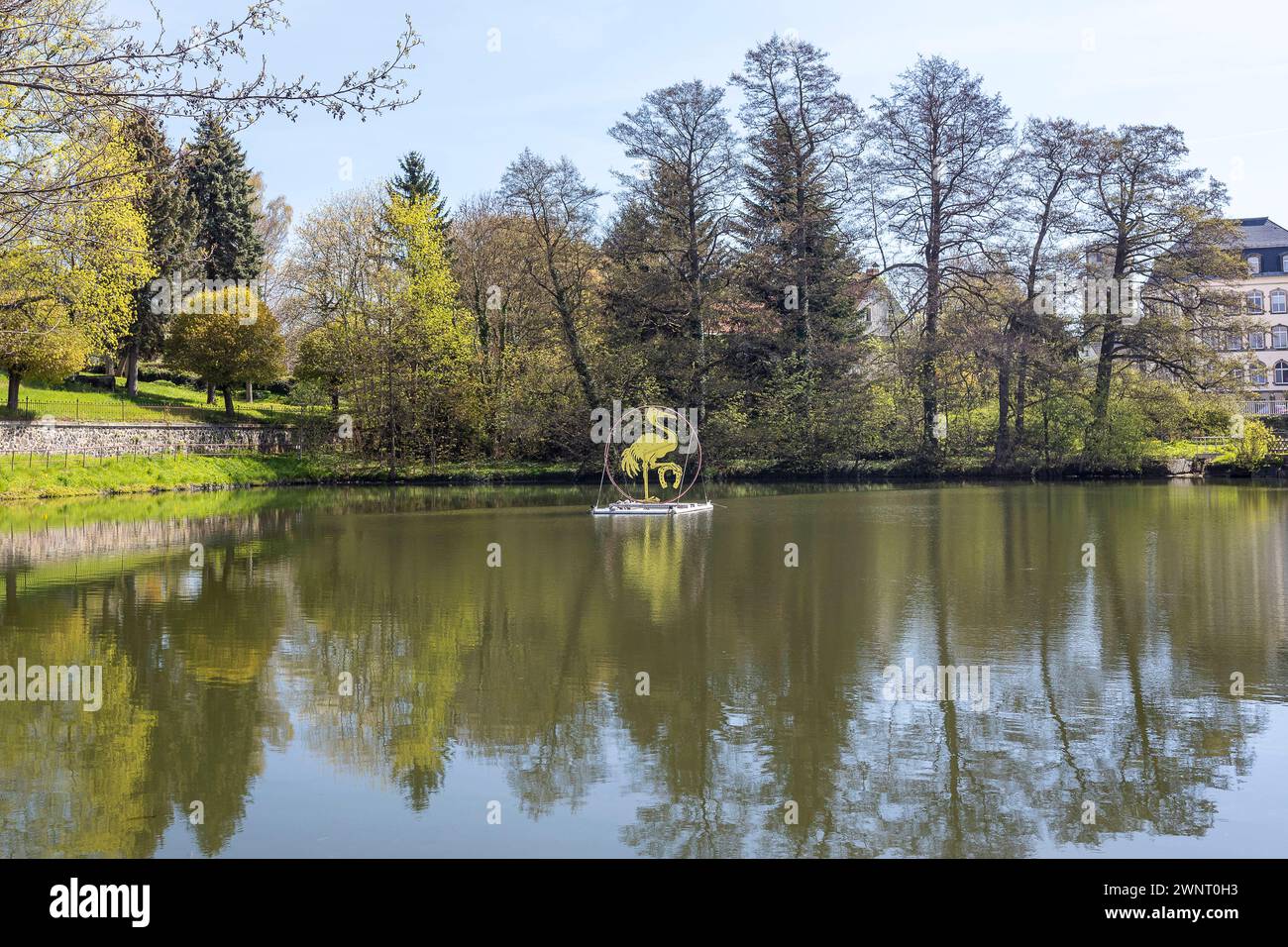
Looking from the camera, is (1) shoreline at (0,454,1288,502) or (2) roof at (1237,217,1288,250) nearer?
(1) shoreline at (0,454,1288,502)

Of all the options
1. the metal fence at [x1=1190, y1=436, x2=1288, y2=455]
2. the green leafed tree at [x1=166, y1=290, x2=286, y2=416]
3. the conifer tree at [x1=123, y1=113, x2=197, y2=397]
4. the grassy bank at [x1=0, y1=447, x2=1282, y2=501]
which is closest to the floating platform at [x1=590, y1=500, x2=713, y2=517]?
the conifer tree at [x1=123, y1=113, x2=197, y2=397]

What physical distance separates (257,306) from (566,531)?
31343 millimetres

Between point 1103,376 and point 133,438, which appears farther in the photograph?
point 1103,376

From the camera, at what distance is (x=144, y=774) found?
7.20 meters

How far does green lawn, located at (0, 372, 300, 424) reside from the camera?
40838 millimetres

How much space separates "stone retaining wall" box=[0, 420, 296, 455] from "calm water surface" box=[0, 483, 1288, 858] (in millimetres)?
19875

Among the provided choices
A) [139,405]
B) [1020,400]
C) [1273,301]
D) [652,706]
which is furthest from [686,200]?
[1273,301]

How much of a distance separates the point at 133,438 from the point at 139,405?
25.4ft

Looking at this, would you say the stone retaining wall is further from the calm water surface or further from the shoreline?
the calm water surface

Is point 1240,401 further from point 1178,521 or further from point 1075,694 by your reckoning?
point 1075,694

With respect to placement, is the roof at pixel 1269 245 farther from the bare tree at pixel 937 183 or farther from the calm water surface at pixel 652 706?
the calm water surface at pixel 652 706

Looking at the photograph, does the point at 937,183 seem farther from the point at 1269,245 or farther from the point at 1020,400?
the point at 1269,245

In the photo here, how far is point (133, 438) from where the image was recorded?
131 ft
